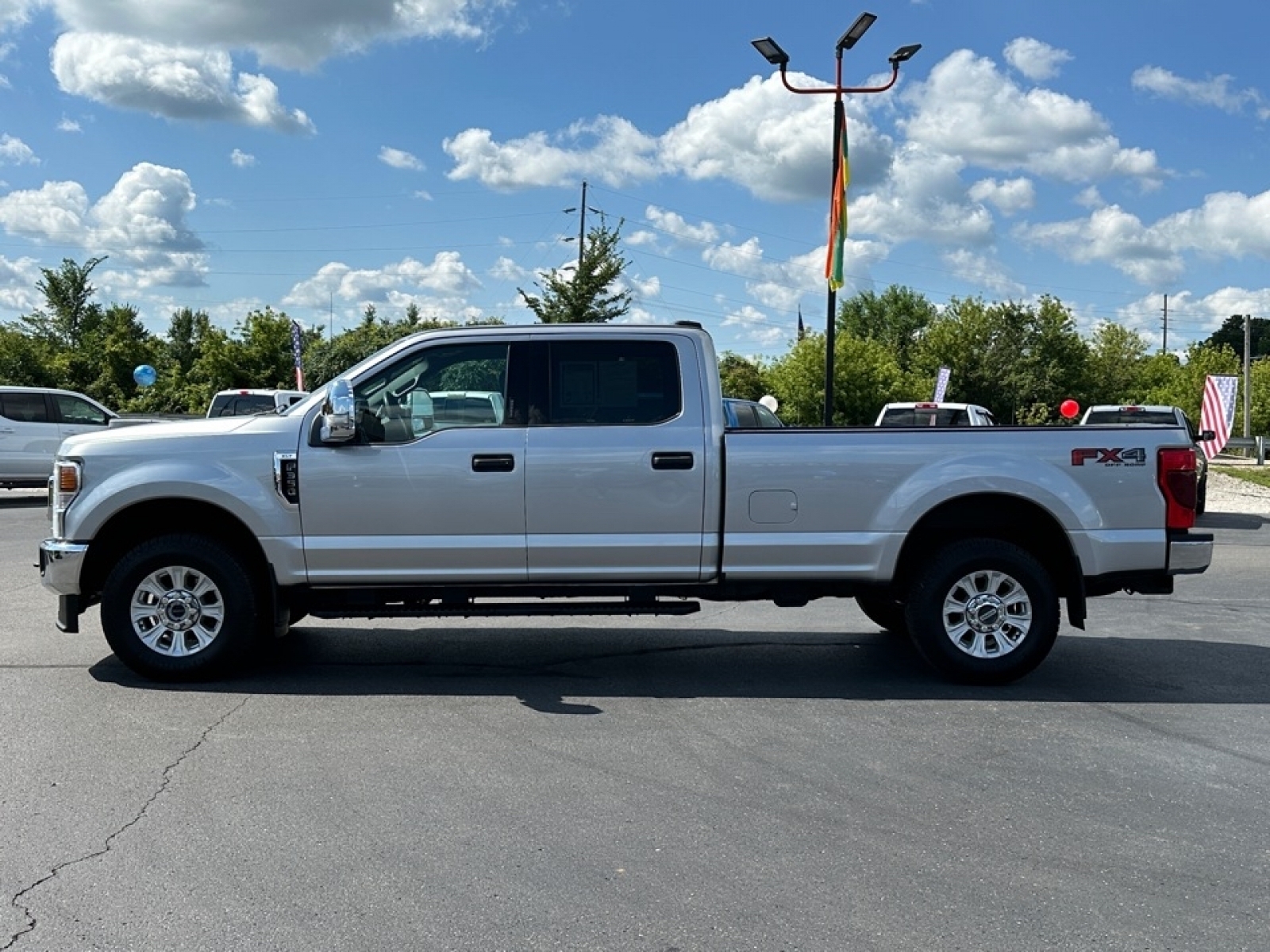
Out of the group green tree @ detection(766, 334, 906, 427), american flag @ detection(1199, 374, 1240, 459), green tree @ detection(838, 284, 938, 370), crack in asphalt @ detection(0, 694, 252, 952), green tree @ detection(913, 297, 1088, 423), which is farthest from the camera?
green tree @ detection(838, 284, 938, 370)

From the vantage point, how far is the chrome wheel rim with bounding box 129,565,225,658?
6.58m

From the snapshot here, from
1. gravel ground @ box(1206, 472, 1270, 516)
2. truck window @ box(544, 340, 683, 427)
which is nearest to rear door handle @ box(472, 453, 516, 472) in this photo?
truck window @ box(544, 340, 683, 427)

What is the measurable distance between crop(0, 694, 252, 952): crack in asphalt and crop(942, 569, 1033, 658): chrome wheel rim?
411 centimetres

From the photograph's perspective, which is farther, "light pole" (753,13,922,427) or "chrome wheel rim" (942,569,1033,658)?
"light pole" (753,13,922,427)

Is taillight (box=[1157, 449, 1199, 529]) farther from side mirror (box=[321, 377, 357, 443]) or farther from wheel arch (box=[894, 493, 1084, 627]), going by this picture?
side mirror (box=[321, 377, 357, 443])

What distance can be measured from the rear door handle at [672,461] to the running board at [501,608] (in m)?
0.79

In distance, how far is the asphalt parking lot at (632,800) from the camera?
12.0 feet

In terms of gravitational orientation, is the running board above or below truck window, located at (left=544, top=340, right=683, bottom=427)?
below

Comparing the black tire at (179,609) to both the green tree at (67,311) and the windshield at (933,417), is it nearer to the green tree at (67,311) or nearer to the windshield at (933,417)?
the windshield at (933,417)

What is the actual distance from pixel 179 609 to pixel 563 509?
2291mm

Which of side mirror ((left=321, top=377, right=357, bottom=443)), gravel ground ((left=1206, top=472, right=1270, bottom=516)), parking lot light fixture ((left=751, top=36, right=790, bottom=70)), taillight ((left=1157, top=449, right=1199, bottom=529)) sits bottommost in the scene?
gravel ground ((left=1206, top=472, right=1270, bottom=516))

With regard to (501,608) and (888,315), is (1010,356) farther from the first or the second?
(501,608)

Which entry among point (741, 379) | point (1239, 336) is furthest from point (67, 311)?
point (1239, 336)

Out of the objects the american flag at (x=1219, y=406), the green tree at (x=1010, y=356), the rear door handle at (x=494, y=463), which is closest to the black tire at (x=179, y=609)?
the rear door handle at (x=494, y=463)
